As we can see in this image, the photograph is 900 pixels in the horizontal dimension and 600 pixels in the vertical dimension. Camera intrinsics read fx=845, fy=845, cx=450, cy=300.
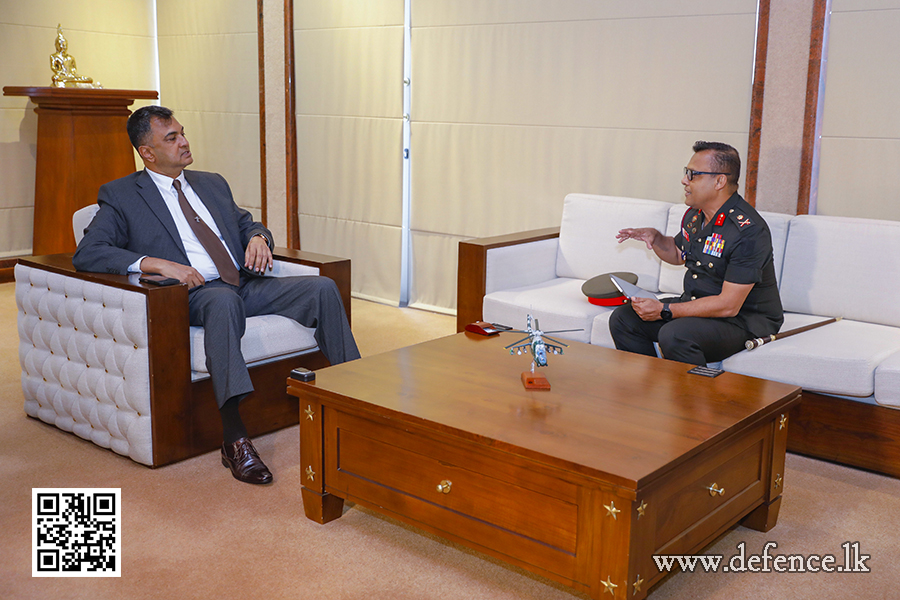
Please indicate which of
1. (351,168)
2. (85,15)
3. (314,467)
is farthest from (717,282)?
(85,15)

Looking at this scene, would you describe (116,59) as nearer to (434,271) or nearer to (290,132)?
(290,132)

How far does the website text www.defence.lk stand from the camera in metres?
2.37

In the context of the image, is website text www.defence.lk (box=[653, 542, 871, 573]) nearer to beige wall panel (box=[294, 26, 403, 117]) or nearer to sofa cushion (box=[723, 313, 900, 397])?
sofa cushion (box=[723, 313, 900, 397])

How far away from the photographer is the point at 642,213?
13.3 feet

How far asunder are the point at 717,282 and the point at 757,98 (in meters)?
Answer: 1.20

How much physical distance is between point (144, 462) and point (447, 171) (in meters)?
2.90

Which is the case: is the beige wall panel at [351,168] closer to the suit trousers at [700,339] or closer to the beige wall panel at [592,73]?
the beige wall panel at [592,73]

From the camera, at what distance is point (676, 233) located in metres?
3.91

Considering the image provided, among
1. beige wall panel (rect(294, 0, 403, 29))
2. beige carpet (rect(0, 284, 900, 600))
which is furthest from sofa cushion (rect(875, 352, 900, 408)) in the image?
beige wall panel (rect(294, 0, 403, 29))

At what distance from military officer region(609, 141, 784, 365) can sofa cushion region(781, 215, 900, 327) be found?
37cm

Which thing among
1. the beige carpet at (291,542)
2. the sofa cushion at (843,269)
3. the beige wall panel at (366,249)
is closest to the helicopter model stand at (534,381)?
the beige carpet at (291,542)

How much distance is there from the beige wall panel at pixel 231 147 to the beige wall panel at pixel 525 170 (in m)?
1.55

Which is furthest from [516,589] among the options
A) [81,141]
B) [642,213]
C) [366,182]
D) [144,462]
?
[81,141]

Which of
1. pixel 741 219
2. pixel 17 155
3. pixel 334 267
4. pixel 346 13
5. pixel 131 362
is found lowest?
pixel 131 362
